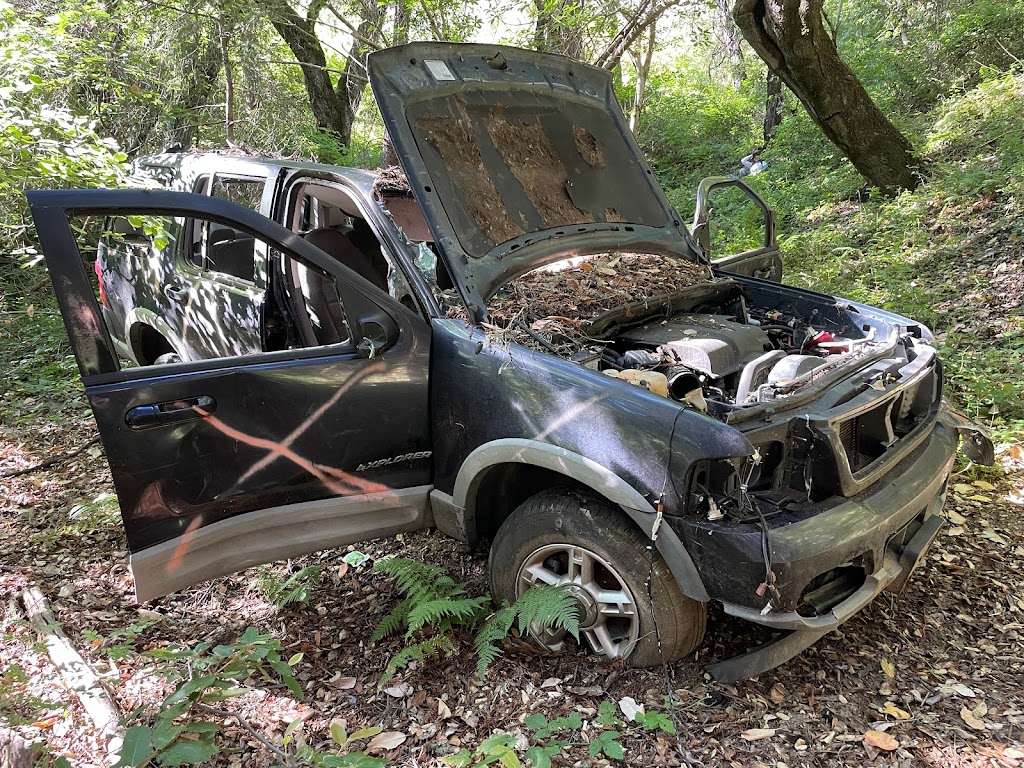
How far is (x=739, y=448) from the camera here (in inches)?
85.7

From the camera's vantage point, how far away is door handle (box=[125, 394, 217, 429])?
2.47 meters

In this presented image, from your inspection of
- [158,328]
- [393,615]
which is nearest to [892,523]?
[393,615]

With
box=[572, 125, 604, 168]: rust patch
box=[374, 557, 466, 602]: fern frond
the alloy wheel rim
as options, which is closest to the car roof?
box=[572, 125, 604, 168]: rust patch

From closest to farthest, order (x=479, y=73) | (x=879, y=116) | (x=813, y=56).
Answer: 1. (x=479, y=73)
2. (x=813, y=56)
3. (x=879, y=116)

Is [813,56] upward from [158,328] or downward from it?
upward

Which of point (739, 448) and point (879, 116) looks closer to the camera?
point (739, 448)

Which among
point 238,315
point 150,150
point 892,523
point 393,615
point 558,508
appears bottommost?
point 393,615

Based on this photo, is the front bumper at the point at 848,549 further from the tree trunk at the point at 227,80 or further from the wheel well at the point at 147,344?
the tree trunk at the point at 227,80

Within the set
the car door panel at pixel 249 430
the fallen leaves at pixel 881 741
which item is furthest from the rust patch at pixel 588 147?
the fallen leaves at pixel 881 741

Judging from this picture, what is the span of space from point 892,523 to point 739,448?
761mm

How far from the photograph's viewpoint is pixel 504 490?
3025 millimetres

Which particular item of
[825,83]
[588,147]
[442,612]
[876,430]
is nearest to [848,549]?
[876,430]

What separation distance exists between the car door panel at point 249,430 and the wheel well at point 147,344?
7.46ft

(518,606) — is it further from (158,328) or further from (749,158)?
(749,158)
